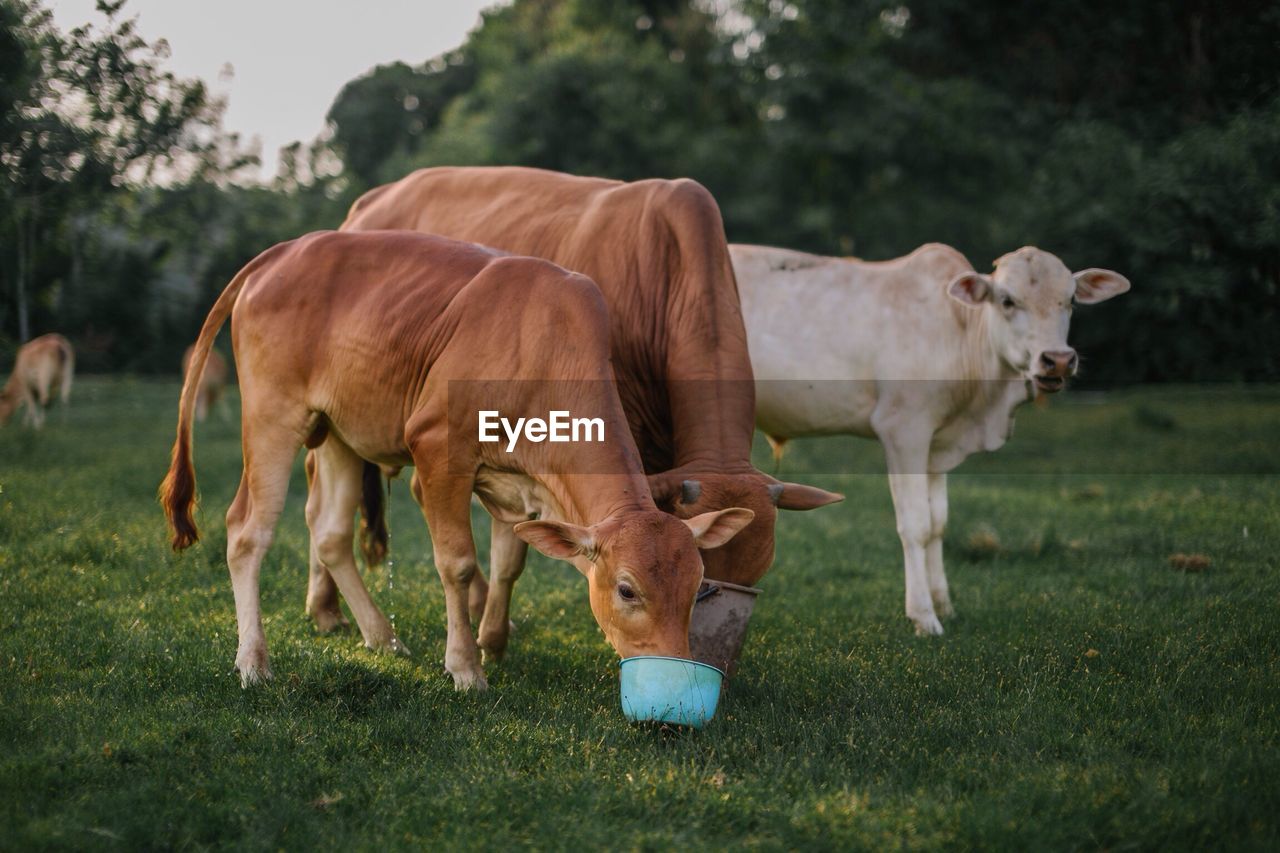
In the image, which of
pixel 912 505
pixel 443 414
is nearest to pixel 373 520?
pixel 443 414

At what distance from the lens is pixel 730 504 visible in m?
5.57

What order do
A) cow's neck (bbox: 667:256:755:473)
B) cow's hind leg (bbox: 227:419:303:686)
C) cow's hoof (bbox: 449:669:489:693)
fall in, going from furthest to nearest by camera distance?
cow's hind leg (bbox: 227:419:303:686)
cow's neck (bbox: 667:256:755:473)
cow's hoof (bbox: 449:669:489:693)

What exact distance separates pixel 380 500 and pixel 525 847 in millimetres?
4169

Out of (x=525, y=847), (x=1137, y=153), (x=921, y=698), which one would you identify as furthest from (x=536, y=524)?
(x=1137, y=153)

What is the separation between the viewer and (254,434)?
625 centimetres

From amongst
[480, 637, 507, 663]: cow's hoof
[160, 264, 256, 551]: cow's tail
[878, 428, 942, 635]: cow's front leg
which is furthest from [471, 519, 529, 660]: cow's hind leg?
[878, 428, 942, 635]: cow's front leg

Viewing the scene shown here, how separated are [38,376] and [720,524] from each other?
14.9 meters

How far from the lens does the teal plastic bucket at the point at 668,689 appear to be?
188 inches

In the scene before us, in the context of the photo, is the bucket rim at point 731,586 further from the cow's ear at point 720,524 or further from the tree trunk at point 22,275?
the tree trunk at point 22,275

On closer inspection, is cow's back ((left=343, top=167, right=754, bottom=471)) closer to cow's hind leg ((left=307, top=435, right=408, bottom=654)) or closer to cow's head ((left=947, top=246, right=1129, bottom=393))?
cow's hind leg ((left=307, top=435, right=408, bottom=654))

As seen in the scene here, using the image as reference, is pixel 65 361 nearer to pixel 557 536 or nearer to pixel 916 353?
pixel 916 353

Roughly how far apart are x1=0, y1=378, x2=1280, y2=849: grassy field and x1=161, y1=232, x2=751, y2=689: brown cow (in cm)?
50

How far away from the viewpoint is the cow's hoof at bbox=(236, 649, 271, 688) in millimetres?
5676
